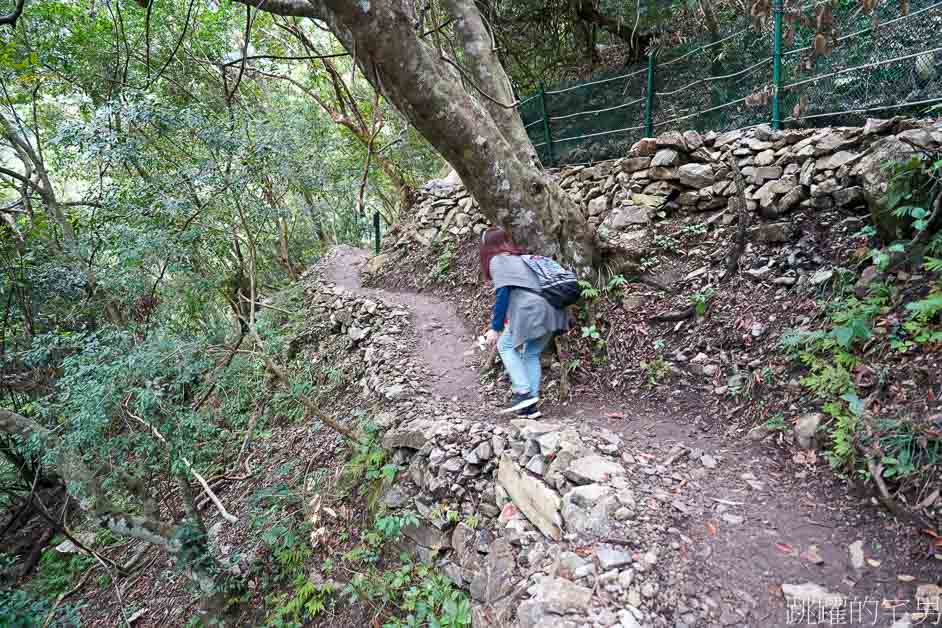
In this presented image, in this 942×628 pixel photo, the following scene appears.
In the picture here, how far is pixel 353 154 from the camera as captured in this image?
46.6 feet

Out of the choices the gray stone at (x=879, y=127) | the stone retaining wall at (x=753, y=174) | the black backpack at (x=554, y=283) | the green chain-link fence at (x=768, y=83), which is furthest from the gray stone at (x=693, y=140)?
the black backpack at (x=554, y=283)

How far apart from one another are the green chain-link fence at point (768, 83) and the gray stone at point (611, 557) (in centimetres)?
372

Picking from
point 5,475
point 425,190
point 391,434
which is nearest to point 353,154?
point 425,190

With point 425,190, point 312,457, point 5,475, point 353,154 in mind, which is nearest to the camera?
point 312,457

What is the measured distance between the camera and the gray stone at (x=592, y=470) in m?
2.84

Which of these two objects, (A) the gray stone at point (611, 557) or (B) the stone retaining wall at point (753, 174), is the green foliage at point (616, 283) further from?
(A) the gray stone at point (611, 557)

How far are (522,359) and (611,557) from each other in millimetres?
1860

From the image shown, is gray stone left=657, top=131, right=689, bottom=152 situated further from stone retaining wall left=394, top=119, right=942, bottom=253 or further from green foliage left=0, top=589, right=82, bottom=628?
green foliage left=0, top=589, right=82, bottom=628

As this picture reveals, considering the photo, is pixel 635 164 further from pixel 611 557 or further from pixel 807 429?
pixel 611 557

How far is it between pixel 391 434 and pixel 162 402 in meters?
2.16

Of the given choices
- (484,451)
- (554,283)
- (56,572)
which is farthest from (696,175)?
(56,572)

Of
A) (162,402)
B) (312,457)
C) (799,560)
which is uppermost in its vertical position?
(162,402)

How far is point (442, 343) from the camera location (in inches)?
243

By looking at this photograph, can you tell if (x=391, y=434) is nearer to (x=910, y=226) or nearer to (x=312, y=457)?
(x=312, y=457)
